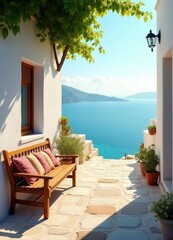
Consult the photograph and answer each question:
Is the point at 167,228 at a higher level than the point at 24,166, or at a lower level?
lower

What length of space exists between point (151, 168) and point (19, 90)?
129 inches

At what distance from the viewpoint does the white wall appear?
14.8 feet

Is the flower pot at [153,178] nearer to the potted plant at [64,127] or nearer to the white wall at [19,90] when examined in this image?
the white wall at [19,90]

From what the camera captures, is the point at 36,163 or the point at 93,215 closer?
the point at 93,215

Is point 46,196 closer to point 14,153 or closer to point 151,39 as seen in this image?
point 14,153

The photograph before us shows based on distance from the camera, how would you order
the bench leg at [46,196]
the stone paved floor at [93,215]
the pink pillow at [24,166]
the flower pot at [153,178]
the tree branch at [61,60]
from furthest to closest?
the tree branch at [61,60] < the flower pot at [153,178] < the pink pillow at [24,166] < the bench leg at [46,196] < the stone paved floor at [93,215]

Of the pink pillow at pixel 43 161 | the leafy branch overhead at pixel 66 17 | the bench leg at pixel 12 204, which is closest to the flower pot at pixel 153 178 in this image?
the pink pillow at pixel 43 161

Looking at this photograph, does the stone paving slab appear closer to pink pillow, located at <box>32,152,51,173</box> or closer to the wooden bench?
the wooden bench

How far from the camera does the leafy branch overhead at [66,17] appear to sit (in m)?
4.06

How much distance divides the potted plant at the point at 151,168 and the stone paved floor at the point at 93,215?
0.18 m

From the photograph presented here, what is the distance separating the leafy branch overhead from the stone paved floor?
2680mm

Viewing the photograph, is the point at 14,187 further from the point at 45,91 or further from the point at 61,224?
the point at 45,91

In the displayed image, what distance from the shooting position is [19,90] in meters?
5.09

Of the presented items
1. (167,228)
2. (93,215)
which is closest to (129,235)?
(167,228)
